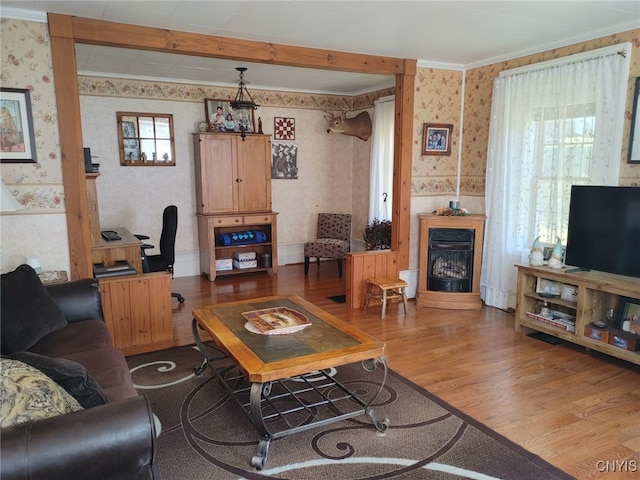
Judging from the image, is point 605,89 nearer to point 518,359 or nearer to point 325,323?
point 518,359

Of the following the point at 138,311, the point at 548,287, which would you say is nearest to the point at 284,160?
the point at 138,311

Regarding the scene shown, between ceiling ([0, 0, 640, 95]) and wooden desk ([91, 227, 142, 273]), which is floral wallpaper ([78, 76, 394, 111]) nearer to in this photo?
ceiling ([0, 0, 640, 95])

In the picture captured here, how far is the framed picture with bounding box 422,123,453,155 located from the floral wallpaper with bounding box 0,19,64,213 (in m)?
3.48

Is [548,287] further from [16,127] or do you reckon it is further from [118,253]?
[16,127]

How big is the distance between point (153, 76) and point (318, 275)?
3318 mm

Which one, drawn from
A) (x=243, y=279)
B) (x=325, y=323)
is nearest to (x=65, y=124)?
(x=325, y=323)

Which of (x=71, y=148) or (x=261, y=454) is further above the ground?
(x=71, y=148)

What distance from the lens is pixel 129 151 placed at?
571 centimetres

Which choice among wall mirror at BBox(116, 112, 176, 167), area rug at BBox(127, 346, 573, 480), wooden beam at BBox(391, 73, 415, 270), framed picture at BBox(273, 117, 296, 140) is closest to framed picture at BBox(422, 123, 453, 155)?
wooden beam at BBox(391, 73, 415, 270)

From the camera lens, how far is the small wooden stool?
4.49 m

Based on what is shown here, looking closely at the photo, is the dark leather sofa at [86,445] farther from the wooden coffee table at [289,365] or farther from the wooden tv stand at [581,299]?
the wooden tv stand at [581,299]

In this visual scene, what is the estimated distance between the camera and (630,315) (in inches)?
134

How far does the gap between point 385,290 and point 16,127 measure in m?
3.33

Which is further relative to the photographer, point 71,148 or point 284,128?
point 284,128
